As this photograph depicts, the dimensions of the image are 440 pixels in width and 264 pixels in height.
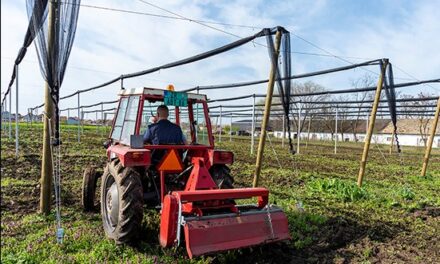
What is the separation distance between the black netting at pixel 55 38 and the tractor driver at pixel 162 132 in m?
1.17

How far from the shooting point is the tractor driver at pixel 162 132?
469 cm

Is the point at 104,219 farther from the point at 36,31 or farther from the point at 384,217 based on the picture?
the point at 384,217

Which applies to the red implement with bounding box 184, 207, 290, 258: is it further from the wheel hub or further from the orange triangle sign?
the wheel hub

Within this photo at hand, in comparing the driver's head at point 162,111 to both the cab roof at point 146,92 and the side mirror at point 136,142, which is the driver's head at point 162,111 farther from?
the side mirror at point 136,142

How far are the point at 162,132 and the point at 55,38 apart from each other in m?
1.85

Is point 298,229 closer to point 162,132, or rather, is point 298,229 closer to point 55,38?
point 162,132

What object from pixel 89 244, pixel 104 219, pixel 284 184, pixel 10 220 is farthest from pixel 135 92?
pixel 284 184

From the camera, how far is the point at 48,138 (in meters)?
4.80

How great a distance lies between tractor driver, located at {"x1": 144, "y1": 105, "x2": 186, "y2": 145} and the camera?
4.69 meters

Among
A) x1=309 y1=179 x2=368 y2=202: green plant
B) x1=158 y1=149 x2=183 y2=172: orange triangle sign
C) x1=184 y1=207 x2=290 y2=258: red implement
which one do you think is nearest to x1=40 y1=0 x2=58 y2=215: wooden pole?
x1=158 y1=149 x2=183 y2=172: orange triangle sign

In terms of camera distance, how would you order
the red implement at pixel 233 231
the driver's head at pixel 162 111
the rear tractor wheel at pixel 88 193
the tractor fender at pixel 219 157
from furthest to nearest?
the rear tractor wheel at pixel 88 193, the driver's head at pixel 162 111, the tractor fender at pixel 219 157, the red implement at pixel 233 231

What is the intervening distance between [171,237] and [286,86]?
3849mm

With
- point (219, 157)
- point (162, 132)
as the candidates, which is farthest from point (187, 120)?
point (219, 157)

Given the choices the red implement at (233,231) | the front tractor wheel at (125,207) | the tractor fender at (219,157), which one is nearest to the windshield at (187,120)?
the tractor fender at (219,157)
